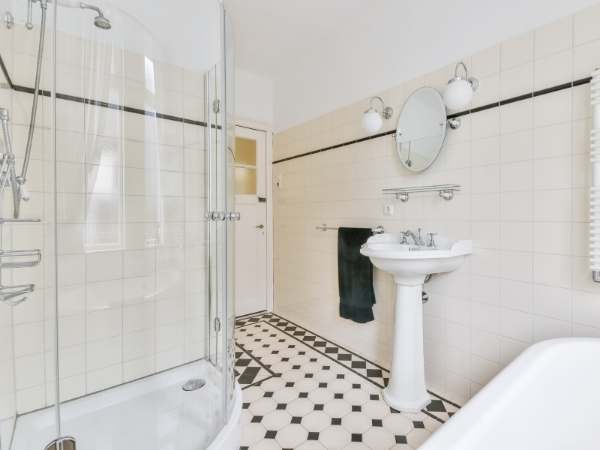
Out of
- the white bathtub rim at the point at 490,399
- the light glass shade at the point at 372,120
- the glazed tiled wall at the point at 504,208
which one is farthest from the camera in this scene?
the light glass shade at the point at 372,120

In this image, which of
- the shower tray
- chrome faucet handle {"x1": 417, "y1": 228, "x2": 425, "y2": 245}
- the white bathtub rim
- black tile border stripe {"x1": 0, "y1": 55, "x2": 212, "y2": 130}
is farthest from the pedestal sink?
black tile border stripe {"x1": 0, "y1": 55, "x2": 212, "y2": 130}

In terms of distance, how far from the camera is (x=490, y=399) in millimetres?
814

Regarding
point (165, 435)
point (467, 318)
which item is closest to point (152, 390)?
point (165, 435)

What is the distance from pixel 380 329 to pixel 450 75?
1692 mm

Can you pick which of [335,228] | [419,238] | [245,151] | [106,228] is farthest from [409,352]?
[245,151]

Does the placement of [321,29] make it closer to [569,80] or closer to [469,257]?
[569,80]

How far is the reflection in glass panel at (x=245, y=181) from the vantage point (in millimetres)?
3102

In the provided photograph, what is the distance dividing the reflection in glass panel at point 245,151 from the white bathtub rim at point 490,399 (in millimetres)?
2714

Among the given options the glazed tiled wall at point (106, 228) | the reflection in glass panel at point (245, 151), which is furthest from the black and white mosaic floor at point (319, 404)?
the reflection in glass panel at point (245, 151)

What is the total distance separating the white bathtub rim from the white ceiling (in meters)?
1.43

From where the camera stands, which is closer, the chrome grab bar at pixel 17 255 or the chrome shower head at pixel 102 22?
the chrome grab bar at pixel 17 255

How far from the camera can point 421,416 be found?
1.61 meters

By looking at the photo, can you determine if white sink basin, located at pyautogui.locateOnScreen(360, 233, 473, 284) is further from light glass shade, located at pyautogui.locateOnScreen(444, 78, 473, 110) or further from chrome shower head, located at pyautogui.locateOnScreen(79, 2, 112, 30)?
chrome shower head, located at pyautogui.locateOnScreen(79, 2, 112, 30)

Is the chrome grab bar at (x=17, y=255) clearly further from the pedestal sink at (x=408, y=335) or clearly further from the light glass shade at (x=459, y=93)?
the light glass shade at (x=459, y=93)
